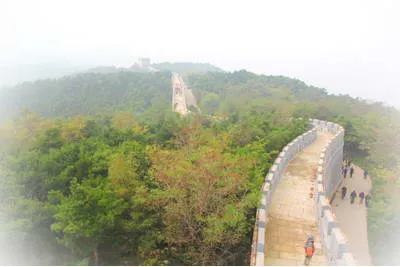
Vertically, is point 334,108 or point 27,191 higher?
point 334,108

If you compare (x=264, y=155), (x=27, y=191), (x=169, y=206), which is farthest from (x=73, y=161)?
(x=264, y=155)

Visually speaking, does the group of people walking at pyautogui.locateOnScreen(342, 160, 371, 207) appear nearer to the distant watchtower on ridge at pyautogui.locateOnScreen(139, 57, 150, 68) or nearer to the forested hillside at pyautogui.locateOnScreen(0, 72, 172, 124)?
the forested hillside at pyautogui.locateOnScreen(0, 72, 172, 124)

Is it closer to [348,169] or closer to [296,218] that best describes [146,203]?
[296,218]

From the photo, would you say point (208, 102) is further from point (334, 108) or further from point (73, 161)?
point (73, 161)

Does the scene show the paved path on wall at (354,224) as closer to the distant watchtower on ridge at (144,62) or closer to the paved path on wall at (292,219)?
the paved path on wall at (292,219)

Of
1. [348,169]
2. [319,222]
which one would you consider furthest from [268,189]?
[348,169]

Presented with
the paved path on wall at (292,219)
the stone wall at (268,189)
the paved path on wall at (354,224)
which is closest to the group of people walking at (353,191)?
the paved path on wall at (354,224)
